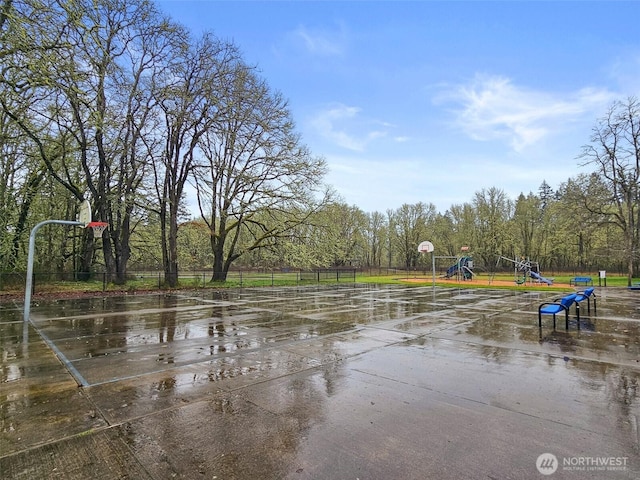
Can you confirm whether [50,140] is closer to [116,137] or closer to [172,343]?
[116,137]

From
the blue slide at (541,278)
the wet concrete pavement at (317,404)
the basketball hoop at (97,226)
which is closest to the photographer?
the wet concrete pavement at (317,404)

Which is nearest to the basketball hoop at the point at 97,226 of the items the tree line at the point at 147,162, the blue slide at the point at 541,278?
the tree line at the point at 147,162

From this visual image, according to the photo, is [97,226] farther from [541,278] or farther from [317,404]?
[541,278]

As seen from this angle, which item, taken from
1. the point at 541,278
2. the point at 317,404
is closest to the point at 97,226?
the point at 317,404

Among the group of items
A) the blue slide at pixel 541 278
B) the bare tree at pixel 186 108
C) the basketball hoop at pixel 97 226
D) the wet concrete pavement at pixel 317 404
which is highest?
the bare tree at pixel 186 108

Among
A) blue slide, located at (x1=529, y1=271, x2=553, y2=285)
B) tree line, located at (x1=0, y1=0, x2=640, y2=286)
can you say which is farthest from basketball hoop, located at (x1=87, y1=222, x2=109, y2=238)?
blue slide, located at (x1=529, y1=271, x2=553, y2=285)

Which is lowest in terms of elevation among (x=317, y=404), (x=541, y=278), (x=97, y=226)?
(x=541, y=278)

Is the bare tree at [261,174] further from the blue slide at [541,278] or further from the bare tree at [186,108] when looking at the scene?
the blue slide at [541,278]

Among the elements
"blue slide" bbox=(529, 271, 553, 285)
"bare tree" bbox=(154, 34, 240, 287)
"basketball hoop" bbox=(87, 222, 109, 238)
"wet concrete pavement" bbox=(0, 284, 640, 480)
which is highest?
"bare tree" bbox=(154, 34, 240, 287)

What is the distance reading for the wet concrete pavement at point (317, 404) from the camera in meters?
2.75

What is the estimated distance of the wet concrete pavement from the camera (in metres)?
2.75

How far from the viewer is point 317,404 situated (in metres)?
3.93

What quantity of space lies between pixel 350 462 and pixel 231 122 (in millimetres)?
23797

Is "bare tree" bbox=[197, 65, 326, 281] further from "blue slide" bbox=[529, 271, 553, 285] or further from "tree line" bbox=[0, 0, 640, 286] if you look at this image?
"blue slide" bbox=[529, 271, 553, 285]
